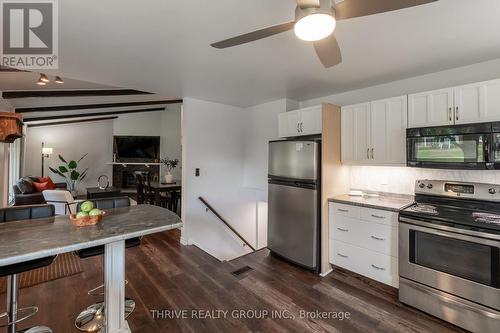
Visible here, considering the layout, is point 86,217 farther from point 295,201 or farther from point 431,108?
point 431,108

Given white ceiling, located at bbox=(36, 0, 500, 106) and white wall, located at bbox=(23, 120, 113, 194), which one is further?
white wall, located at bbox=(23, 120, 113, 194)

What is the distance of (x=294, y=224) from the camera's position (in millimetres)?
3020

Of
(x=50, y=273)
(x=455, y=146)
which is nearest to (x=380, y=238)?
(x=455, y=146)

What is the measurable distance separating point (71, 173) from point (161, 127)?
348 cm

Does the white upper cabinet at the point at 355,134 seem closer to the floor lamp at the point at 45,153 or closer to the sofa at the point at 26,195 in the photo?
the sofa at the point at 26,195

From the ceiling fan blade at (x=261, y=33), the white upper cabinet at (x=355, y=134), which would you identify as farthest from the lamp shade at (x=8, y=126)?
the white upper cabinet at (x=355, y=134)

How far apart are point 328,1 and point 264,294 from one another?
2550 mm

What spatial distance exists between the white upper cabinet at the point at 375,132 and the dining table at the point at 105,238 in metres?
2.34

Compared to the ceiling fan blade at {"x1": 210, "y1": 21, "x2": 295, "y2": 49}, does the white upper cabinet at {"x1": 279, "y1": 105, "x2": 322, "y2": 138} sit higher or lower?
lower

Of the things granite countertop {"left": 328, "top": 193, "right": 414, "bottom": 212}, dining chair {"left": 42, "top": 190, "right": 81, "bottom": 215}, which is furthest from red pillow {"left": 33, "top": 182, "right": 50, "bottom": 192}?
granite countertop {"left": 328, "top": 193, "right": 414, "bottom": 212}

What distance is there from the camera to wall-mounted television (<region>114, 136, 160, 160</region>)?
350 inches

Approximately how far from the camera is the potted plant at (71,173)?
7.69 m

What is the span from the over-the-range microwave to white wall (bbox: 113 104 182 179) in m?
7.86

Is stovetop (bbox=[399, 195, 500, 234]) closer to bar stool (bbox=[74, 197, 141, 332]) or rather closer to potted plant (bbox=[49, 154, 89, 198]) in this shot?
bar stool (bbox=[74, 197, 141, 332])
